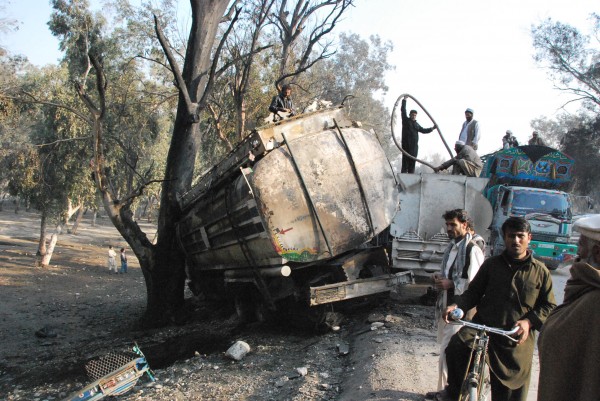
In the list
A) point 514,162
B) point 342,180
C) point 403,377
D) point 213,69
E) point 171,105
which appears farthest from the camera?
point 171,105

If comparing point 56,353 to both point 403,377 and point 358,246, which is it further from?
point 403,377

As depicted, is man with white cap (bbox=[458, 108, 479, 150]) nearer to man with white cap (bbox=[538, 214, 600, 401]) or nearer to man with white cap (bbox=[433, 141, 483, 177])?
man with white cap (bbox=[433, 141, 483, 177])

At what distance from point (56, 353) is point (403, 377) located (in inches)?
251

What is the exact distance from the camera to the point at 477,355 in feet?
10.2

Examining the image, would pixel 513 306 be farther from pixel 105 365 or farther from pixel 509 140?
pixel 509 140

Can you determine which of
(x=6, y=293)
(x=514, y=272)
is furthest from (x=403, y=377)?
(x=6, y=293)

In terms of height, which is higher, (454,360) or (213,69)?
(213,69)

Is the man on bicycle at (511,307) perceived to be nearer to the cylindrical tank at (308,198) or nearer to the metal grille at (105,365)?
the cylindrical tank at (308,198)

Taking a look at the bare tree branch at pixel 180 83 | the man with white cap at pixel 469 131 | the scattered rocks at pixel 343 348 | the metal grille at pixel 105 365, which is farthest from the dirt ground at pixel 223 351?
the bare tree branch at pixel 180 83

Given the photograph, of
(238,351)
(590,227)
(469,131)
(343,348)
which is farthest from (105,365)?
(469,131)

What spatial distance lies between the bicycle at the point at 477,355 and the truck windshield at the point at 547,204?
30.2ft

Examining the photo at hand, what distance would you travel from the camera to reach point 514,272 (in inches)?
127

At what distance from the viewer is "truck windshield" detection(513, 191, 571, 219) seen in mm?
11450

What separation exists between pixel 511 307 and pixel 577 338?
1.55 meters
